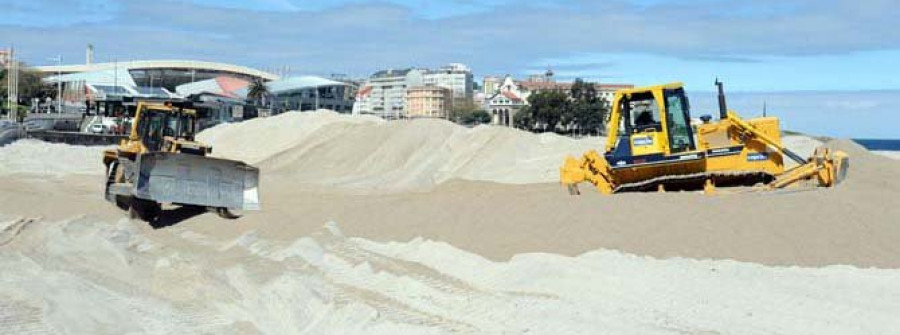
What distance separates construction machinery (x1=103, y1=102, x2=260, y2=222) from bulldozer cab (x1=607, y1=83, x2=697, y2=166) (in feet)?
19.7

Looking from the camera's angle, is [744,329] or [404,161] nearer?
[744,329]

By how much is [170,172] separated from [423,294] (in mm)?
7096

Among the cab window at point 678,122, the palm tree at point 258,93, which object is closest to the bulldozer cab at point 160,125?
the cab window at point 678,122

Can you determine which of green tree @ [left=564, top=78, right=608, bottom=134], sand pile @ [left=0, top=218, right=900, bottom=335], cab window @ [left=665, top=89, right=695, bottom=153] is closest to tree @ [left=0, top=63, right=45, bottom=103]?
green tree @ [left=564, top=78, right=608, bottom=134]

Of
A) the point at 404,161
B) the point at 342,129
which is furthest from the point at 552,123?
the point at 404,161

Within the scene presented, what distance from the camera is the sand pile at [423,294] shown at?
31.6 ft

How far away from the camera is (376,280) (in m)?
11.7

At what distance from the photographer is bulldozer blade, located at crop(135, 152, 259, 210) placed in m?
16.4

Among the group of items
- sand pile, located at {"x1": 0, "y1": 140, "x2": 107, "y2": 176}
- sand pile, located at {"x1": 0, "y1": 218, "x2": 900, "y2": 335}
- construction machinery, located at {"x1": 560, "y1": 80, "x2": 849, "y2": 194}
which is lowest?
sand pile, located at {"x1": 0, "y1": 218, "x2": 900, "y2": 335}

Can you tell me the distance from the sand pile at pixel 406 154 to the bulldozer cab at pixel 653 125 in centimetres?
993

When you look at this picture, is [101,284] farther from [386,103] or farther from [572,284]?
[386,103]

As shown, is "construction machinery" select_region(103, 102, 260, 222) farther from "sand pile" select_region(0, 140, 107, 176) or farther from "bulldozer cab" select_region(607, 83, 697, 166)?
"sand pile" select_region(0, 140, 107, 176)

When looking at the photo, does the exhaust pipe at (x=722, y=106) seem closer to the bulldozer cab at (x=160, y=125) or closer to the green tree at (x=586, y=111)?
the bulldozer cab at (x=160, y=125)

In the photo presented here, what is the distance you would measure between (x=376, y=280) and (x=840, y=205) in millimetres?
5970
